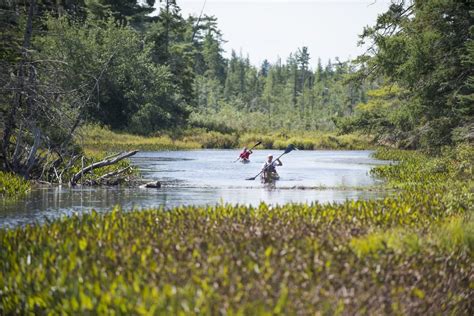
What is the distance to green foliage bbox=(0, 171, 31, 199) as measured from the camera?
70.1ft

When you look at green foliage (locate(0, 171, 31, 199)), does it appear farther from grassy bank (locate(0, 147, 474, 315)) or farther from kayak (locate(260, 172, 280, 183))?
kayak (locate(260, 172, 280, 183))

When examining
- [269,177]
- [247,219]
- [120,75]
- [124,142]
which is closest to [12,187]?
[247,219]

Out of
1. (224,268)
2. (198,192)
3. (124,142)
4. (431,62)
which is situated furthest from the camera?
(124,142)

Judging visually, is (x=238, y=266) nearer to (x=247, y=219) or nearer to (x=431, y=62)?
(x=247, y=219)

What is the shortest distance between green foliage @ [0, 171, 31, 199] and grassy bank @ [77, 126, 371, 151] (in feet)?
107

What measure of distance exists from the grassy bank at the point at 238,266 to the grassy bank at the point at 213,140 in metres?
45.3

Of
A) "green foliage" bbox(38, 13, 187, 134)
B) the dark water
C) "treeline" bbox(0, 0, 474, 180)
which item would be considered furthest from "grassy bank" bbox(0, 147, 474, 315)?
"green foliage" bbox(38, 13, 187, 134)

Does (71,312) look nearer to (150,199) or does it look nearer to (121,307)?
(121,307)

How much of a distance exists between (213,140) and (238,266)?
6156cm

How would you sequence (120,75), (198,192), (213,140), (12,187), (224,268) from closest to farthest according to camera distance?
(224,268) → (12,187) → (198,192) → (120,75) → (213,140)

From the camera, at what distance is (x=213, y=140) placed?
69250 mm

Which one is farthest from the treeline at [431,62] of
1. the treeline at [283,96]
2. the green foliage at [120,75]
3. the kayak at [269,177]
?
the treeline at [283,96]

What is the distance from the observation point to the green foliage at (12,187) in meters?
21.4

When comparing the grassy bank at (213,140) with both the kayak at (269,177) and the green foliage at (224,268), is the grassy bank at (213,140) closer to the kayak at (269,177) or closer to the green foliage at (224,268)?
the kayak at (269,177)
